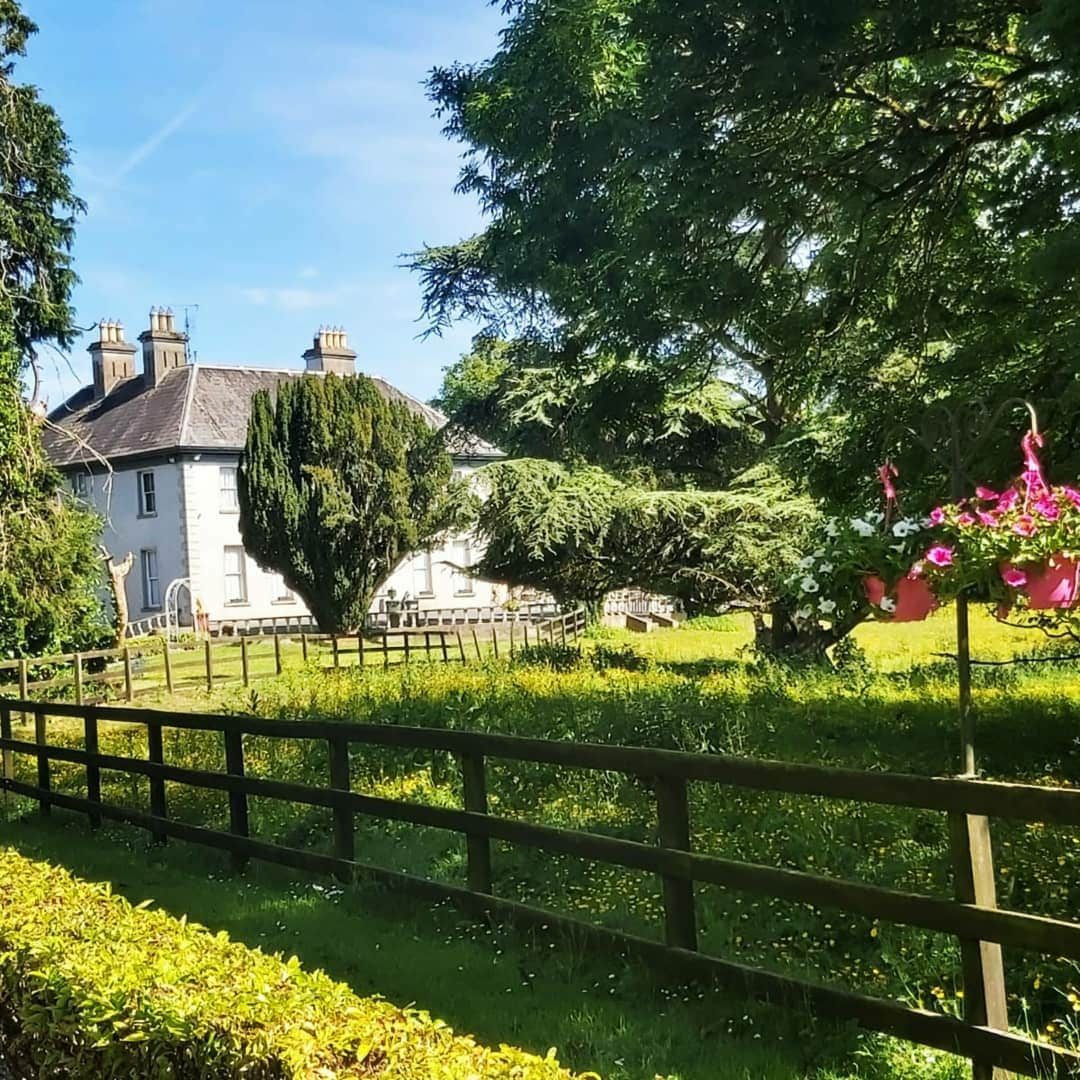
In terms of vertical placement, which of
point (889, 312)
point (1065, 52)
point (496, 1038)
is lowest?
point (496, 1038)

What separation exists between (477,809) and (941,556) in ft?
9.86

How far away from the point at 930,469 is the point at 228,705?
492 inches

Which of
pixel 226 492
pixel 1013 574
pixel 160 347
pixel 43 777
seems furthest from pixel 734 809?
pixel 160 347

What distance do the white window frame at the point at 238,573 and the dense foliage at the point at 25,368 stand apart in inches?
878

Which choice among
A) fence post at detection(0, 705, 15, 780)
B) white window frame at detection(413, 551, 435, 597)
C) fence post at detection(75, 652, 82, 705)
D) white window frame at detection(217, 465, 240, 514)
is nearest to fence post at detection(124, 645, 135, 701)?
fence post at detection(75, 652, 82, 705)

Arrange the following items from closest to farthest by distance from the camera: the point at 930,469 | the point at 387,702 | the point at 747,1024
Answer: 1. the point at 747,1024
2. the point at 930,469
3. the point at 387,702

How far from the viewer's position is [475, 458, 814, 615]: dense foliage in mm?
21812

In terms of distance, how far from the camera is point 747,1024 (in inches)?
176

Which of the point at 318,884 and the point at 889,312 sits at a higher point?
the point at 889,312

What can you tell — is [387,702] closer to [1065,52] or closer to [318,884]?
[318,884]

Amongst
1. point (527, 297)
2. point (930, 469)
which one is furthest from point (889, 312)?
point (527, 297)

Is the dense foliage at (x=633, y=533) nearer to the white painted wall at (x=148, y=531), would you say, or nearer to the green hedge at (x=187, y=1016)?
the green hedge at (x=187, y=1016)

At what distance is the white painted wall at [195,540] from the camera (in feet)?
133

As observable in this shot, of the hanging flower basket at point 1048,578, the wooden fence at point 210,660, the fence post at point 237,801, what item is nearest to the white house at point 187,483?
the wooden fence at point 210,660
